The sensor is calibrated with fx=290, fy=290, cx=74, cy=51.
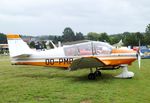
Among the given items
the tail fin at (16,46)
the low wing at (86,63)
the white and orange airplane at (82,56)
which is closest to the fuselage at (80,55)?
the white and orange airplane at (82,56)

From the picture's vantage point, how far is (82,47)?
1327cm

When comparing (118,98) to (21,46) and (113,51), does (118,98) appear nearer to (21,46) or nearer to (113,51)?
(113,51)

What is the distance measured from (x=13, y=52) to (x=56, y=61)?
2.41 metres

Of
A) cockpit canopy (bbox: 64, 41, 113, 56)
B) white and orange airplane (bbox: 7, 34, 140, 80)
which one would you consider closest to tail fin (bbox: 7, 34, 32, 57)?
white and orange airplane (bbox: 7, 34, 140, 80)

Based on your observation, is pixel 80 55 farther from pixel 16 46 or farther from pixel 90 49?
pixel 16 46

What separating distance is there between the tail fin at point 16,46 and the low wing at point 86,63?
3.43 meters

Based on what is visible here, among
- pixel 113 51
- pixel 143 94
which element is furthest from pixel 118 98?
pixel 113 51

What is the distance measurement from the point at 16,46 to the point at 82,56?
144 inches

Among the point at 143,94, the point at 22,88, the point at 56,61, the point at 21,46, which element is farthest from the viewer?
the point at 21,46

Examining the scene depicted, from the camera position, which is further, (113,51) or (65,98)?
(113,51)

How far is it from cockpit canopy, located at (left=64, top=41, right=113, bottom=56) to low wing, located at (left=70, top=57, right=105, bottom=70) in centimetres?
86

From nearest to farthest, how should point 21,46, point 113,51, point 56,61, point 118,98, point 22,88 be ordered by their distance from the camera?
point 118,98 < point 22,88 < point 113,51 < point 56,61 < point 21,46

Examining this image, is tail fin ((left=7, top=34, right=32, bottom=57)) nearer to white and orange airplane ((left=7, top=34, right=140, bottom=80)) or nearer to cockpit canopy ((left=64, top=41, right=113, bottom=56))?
white and orange airplane ((left=7, top=34, right=140, bottom=80))

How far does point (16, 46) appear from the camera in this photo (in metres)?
14.7
